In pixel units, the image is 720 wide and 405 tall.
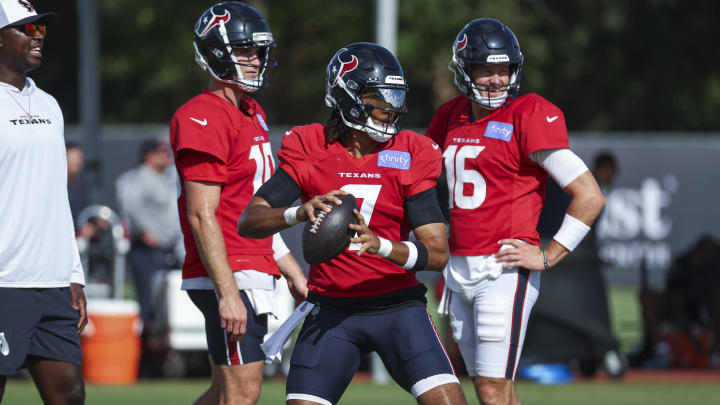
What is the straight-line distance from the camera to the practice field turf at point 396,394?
9836 millimetres

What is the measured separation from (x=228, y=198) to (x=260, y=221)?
755mm

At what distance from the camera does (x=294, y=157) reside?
5391 millimetres

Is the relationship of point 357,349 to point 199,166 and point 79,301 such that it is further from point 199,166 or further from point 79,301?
point 79,301

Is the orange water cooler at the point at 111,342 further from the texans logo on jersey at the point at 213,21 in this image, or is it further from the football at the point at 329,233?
the football at the point at 329,233

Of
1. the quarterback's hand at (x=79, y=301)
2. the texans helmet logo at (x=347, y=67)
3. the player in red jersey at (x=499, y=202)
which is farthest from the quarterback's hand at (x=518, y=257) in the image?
the quarterback's hand at (x=79, y=301)

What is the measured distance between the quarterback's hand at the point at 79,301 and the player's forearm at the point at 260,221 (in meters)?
1.02

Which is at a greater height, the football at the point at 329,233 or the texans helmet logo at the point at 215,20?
the texans helmet logo at the point at 215,20

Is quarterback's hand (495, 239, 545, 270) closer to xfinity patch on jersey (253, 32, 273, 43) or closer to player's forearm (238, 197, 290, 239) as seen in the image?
player's forearm (238, 197, 290, 239)

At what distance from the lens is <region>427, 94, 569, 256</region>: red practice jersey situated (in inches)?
245

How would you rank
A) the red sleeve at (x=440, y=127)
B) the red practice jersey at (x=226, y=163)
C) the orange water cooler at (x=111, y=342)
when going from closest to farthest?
the red practice jersey at (x=226, y=163) → the red sleeve at (x=440, y=127) → the orange water cooler at (x=111, y=342)

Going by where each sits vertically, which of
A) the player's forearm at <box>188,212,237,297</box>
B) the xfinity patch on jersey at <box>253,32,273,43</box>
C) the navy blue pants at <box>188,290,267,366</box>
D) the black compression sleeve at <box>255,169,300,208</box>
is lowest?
the navy blue pants at <box>188,290,267,366</box>

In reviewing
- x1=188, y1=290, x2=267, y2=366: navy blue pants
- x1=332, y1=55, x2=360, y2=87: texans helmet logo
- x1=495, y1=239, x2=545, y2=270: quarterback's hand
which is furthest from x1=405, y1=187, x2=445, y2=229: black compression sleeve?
x1=188, y1=290, x2=267, y2=366: navy blue pants

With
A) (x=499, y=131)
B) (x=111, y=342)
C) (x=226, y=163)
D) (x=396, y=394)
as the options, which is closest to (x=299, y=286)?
(x=226, y=163)

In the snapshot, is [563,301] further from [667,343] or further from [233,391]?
[233,391]
